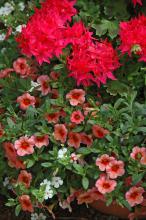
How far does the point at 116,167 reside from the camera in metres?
2.20

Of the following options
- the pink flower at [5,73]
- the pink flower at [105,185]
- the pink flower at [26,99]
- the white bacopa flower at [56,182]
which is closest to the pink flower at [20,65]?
the pink flower at [5,73]

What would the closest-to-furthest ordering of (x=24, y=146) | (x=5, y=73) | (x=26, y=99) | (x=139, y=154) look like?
(x=139, y=154)
(x=24, y=146)
(x=26, y=99)
(x=5, y=73)

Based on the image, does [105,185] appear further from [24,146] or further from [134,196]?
[24,146]

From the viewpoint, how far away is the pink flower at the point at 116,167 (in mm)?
2193

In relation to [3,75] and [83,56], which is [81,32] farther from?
[3,75]

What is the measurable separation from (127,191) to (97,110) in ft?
1.10

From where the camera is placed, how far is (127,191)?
2229 mm

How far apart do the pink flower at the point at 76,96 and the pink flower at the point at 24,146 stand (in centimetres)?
23

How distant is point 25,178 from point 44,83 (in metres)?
0.41

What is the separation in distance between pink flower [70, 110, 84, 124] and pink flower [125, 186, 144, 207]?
1.08ft

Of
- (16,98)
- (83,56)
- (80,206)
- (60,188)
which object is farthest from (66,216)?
(83,56)

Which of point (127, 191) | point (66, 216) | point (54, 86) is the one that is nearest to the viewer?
point (127, 191)

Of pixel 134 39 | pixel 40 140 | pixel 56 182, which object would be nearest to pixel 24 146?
pixel 40 140

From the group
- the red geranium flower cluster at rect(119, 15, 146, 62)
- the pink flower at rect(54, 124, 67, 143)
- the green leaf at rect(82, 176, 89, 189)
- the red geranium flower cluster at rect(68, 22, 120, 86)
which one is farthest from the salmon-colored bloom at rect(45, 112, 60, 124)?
the red geranium flower cluster at rect(119, 15, 146, 62)
